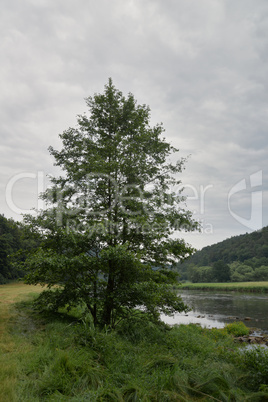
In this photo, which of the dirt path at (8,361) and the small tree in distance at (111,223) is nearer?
the dirt path at (8,361)

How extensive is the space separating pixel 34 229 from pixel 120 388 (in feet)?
18.6

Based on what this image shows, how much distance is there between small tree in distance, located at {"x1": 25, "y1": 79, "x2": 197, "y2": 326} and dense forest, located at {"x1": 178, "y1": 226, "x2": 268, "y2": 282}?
168 feet

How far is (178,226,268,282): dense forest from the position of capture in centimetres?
7581

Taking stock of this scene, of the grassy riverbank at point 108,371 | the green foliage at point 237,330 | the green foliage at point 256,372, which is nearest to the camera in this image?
the grassy riverbank at point 108,371

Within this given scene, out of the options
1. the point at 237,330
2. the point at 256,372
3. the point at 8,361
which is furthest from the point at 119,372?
the point at 237,330

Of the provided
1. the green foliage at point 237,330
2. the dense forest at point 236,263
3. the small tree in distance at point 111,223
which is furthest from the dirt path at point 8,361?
the dense forest at point 236,263

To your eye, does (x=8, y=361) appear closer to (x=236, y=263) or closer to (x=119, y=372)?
(x=119, y=372)

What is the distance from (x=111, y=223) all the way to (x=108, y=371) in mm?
4073

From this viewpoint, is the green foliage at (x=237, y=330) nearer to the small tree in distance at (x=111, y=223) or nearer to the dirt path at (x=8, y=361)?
the small tree in distance at (x=111, y=223)

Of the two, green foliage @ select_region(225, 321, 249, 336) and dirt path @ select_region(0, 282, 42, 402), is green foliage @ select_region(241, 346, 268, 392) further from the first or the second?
green foliage @ select_region(225, 321, 249, 336)

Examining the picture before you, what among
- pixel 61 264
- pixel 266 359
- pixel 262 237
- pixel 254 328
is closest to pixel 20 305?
pixel 61 264

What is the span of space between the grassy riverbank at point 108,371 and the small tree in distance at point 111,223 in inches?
54.0

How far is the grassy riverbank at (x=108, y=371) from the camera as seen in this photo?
14.5 feet

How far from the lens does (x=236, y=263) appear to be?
93500mm
